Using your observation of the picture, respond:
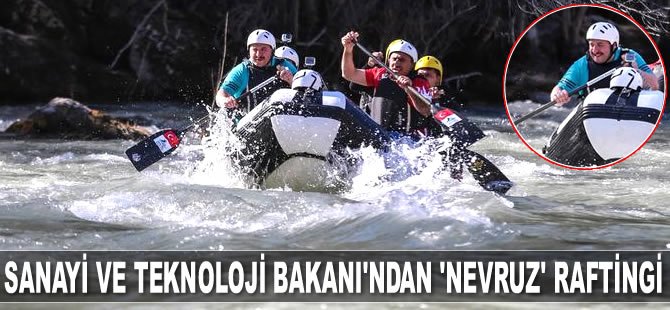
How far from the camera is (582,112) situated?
6102 mm

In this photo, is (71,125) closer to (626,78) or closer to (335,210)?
(335,210)

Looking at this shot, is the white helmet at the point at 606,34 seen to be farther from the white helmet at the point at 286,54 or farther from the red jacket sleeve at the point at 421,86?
the white helmet at the point at 286,54

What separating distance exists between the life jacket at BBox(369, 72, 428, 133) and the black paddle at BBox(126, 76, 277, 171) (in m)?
0.91

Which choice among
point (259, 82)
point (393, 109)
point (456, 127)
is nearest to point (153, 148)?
point (259, 82)

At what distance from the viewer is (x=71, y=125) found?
37.1 ft

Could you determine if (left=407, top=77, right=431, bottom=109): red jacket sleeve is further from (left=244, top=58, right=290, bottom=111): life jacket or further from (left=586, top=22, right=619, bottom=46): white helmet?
(left=586, top=22, right=619, bottom=46): white helmet

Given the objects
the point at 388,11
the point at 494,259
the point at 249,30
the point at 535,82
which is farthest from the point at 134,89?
the point at 494,259

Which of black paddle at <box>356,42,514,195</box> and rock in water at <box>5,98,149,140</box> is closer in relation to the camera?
black paddle at <box>356,42,514,195</box>

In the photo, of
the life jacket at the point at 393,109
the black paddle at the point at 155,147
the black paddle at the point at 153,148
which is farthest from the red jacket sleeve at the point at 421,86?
the black paddle at the point at 153,148

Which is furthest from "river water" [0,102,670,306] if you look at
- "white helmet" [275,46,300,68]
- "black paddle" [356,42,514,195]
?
"white helmet" [275,46,300,68]

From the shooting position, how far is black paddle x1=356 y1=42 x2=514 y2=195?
23.3 feet

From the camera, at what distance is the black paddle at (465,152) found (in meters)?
7.09

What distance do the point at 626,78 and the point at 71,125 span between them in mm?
7266

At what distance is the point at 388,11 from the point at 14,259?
11.2 m
